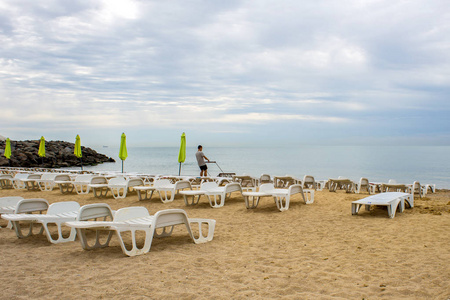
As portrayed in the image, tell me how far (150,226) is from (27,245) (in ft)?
5.99

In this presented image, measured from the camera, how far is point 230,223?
19.8 feet

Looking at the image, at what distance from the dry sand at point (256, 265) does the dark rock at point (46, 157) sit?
98.0 ft

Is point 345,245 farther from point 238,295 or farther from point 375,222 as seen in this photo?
point 238,295

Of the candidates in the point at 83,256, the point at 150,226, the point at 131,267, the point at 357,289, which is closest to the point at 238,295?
the point at 357,289

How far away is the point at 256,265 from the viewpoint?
3.64 meters

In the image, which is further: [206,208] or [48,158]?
[48,158]

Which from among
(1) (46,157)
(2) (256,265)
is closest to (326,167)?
(1) (46,157)

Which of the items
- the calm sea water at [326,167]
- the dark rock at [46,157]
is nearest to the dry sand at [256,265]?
the calm sea water at [326,167]

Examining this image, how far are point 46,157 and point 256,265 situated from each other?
126 ft

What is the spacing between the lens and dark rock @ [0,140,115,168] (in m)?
32.9

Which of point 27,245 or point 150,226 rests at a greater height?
point 150,226

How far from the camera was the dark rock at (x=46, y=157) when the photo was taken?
32.9 metres

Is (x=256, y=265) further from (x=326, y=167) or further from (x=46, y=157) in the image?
(x=326, y=167)

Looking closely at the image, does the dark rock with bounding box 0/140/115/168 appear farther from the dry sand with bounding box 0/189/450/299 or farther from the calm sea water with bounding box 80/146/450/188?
the dry sand with bounding box 0/189/450/299
